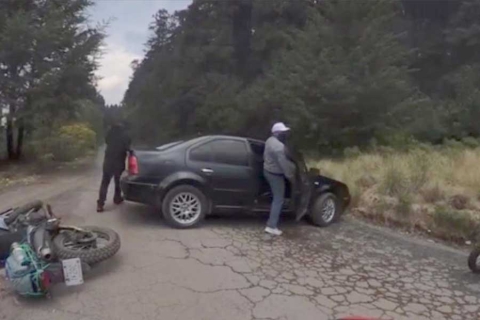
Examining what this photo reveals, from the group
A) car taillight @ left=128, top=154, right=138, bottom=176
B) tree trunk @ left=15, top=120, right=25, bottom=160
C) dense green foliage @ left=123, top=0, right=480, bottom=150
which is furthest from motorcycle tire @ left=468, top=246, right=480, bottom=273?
tree trunk @ left=15, top=120, right=25, bottom=160

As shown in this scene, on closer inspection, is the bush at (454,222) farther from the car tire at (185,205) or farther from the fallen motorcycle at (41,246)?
the fallen motorcycle at (41,246)

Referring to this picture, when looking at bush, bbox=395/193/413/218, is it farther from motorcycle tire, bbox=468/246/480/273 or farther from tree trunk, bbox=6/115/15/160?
tree trunk, bbox=6/115/15/160

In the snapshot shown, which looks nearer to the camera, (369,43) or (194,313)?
(194,313)

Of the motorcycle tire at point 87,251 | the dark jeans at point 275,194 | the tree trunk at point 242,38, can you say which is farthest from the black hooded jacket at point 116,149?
the tree trunk at point 242,38

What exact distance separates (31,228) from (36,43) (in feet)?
32.6

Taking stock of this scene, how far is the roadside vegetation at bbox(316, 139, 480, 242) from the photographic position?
640 cm

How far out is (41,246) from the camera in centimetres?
406

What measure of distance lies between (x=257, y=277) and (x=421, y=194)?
417 centimetres

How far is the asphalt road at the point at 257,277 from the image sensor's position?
150 inches

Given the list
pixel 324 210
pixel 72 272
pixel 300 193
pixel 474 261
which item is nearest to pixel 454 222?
pixel 474 261

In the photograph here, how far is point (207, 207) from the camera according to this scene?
20.7 ft

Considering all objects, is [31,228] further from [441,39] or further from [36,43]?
[441,39]

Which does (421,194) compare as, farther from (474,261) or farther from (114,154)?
(114,154)

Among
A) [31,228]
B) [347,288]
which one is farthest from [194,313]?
[31,228]
